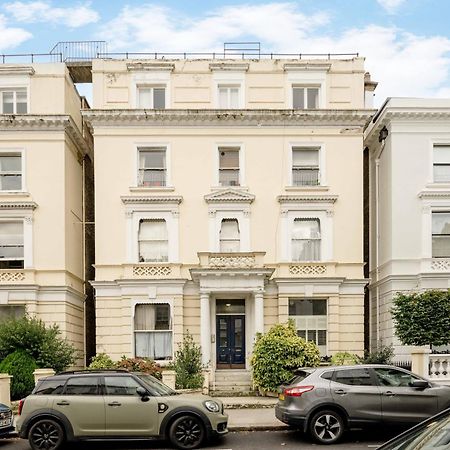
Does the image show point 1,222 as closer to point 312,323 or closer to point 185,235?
point 185,235

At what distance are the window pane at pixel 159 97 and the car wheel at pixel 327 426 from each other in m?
16.9

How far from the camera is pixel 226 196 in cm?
2628

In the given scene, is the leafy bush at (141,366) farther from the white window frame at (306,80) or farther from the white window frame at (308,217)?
the white window frame at (306,80)

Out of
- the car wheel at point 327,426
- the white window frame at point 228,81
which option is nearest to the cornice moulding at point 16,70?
the white window frame at point 228,81

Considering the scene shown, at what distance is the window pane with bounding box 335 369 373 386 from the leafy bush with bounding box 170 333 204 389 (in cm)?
946

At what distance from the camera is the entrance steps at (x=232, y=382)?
936 inches

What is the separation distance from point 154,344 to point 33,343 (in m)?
5.19

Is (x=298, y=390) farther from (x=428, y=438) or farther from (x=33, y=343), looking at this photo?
(x=33, y=343)

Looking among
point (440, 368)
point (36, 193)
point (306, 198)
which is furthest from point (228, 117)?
point (440, 368)

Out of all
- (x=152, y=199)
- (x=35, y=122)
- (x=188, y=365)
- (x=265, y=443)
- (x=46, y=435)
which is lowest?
(x=265, y=443)

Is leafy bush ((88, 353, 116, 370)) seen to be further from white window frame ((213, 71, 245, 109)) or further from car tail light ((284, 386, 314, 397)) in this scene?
car tail light ((284, 386, 314, 397))

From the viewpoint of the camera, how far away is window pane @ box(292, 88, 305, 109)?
27.0 m

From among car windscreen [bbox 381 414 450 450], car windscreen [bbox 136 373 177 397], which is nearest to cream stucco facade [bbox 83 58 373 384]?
car windscreen [bbox 136 373 177 397]

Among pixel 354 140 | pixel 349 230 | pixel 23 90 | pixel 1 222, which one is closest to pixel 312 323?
pixel 349 230
